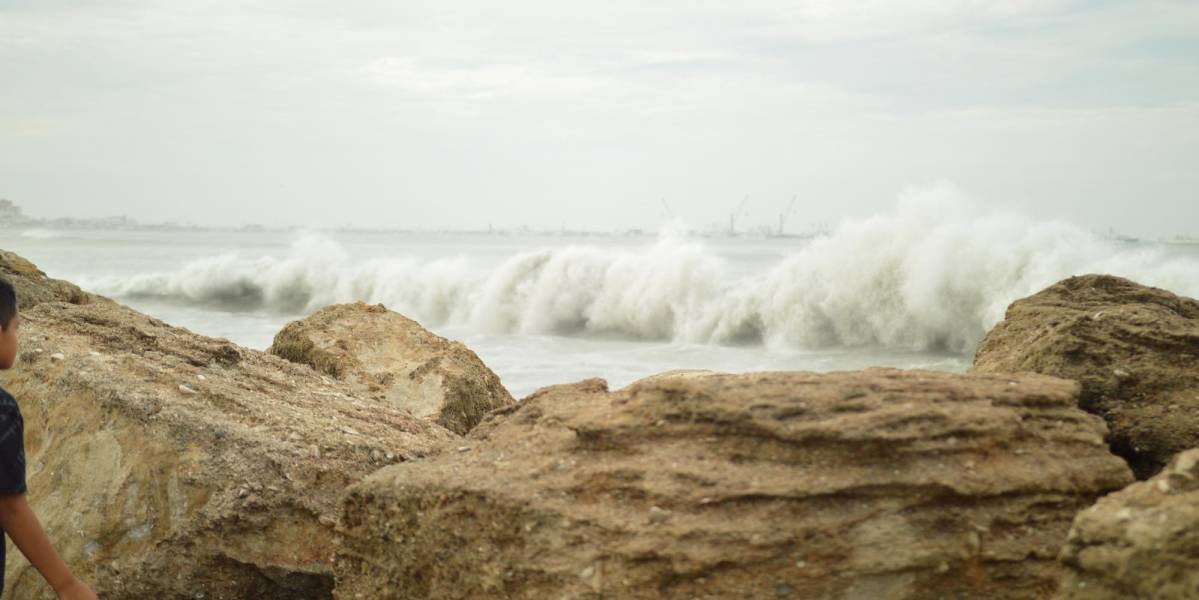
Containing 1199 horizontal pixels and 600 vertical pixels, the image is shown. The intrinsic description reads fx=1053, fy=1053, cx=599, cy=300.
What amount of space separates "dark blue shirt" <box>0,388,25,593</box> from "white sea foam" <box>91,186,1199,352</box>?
44.5 ft

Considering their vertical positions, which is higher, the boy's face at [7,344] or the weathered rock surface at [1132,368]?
the boy's face at [7,344]

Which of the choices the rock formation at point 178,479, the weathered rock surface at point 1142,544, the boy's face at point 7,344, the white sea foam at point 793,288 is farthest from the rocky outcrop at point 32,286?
the white sea foam at point 793,288

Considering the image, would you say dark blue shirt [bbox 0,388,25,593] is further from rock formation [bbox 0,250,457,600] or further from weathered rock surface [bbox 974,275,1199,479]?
weathered rock surface [bbox 974,275,1199,479]

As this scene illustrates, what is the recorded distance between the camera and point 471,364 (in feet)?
19.6

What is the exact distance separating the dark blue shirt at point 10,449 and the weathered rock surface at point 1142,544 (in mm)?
2664

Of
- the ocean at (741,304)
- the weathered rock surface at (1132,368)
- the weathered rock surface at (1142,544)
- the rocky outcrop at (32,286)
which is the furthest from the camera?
the ocean at (741,304)

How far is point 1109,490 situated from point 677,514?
113cm

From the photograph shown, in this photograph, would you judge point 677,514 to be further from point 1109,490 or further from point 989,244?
point 989,244

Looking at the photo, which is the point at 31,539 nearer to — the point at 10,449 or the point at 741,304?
the point at 10,449

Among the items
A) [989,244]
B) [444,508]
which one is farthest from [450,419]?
[989,244]

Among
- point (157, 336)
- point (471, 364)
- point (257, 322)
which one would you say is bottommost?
point (257, 322)

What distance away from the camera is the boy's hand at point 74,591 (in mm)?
3016

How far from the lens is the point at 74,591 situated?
304 centimetres

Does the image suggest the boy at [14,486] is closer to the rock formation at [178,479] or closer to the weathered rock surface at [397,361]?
the rock formation at [178,479]
